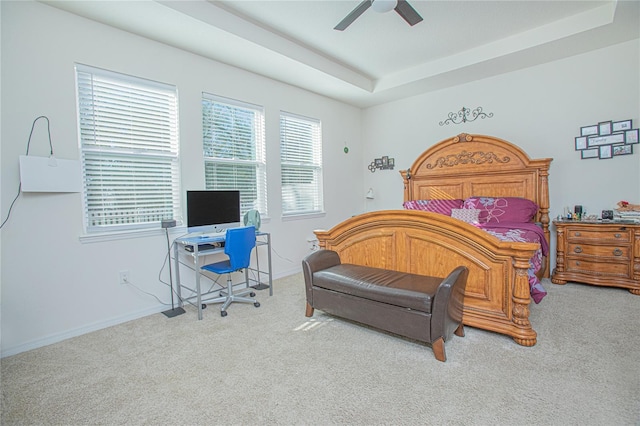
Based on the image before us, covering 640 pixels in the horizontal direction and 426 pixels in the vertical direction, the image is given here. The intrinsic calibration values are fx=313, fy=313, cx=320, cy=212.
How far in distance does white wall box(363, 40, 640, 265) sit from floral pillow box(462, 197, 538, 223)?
0.55 m

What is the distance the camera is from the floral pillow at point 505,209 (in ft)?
12.0

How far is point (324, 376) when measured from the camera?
6.40ft

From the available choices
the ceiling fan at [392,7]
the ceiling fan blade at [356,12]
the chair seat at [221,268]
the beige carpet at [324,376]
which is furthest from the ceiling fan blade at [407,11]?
the chair seat at [221,268]

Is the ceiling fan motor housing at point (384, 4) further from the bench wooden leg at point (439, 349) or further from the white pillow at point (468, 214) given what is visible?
the bench wooden leg at point (439, 349)

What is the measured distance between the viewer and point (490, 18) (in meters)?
3.24

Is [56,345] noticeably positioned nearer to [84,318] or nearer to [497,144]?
[84,318]

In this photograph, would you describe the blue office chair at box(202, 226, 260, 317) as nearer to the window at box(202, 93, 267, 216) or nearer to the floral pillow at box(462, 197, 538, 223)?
the window at box(202, 93, 267, 216)

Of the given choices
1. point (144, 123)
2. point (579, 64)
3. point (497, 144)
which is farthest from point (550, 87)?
point (144, 123)

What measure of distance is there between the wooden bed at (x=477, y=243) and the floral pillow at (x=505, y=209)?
0.27 metres

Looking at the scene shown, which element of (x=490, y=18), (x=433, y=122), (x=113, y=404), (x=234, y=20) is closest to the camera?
(x=113, y=404)

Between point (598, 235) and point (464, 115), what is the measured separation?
88.6 inches

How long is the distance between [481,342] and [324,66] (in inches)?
138

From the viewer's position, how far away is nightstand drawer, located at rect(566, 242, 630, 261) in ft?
10.8

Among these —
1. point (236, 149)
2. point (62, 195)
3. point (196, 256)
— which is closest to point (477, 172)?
point (236, 149)
